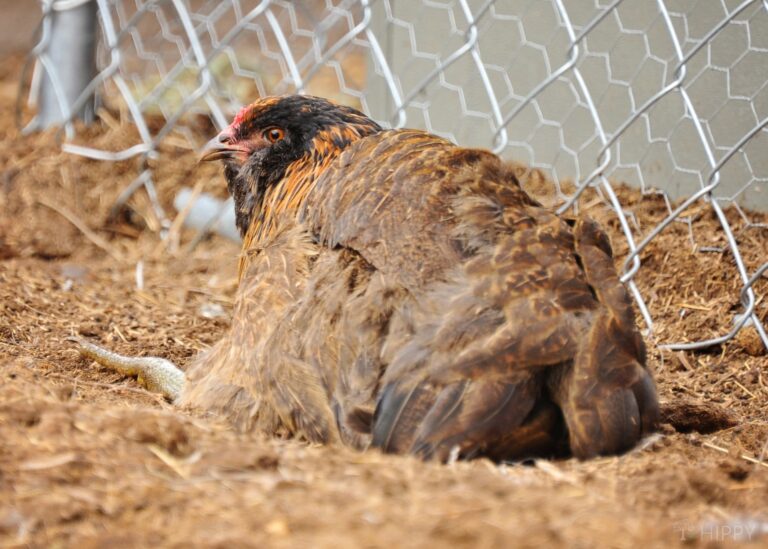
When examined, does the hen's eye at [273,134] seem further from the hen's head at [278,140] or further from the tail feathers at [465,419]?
the tail feathers at [465,419]

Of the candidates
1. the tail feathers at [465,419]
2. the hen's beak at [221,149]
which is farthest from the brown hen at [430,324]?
the hen's beak at [221,149]

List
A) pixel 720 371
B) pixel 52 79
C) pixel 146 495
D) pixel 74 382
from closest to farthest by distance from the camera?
pixel 146 495, pixel 74 382, pixel 720 371, pixel 52 79

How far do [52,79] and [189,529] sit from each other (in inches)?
159

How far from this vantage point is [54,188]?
4.65m

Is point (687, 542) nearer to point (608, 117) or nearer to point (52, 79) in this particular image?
point (608, 117)

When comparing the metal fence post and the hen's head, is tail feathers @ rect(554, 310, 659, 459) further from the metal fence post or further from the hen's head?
the metal fence post

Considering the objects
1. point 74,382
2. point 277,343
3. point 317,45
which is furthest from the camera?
point 317,45

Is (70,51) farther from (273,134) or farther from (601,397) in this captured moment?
(601,397)

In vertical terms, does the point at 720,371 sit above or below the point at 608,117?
below

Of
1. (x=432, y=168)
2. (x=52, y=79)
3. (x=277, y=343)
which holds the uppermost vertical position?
(x=52, y=79)

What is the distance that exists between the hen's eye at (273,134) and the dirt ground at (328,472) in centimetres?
72


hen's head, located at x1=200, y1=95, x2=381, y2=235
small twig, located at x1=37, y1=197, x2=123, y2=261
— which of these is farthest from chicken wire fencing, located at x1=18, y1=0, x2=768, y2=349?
hen's head, located at x1=200, y1=95, x2=381, y2=235

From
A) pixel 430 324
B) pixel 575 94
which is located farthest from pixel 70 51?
pixel 430 324

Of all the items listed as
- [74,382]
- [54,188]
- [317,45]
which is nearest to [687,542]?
[74,382]
